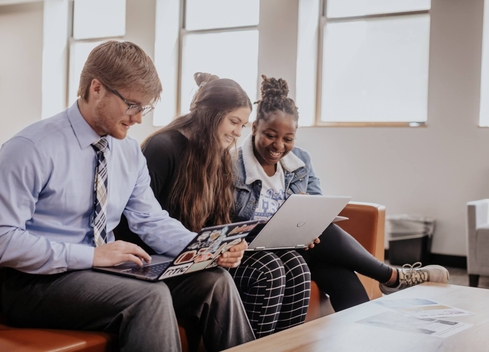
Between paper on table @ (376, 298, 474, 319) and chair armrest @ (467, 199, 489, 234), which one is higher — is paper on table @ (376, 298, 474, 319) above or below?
below

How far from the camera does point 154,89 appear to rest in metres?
1.69

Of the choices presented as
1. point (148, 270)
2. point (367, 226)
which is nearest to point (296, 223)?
point (148, 270)

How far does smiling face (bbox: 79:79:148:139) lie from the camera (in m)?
1.63

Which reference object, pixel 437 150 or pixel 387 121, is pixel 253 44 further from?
pixel 437 150

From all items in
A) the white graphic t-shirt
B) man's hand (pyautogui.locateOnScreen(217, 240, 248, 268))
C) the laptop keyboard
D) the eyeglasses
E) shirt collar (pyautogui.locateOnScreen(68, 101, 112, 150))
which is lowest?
the laptop keyboard

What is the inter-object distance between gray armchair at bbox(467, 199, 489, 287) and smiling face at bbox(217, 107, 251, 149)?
2.50 m

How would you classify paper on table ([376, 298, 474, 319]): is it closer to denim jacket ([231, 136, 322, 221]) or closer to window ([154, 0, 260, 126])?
denim jacket ([231, 136, 322, 221])

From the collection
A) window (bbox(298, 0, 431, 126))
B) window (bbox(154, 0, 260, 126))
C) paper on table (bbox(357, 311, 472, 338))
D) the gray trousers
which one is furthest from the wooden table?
window (bbox(154, 0, 260, 126))

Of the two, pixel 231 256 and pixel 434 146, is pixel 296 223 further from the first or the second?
pixel 434 146

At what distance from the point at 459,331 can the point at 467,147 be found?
152 inches

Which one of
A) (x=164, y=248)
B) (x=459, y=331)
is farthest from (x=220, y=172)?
(x=459, y=331)

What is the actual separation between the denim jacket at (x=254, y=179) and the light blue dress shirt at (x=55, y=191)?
595mm

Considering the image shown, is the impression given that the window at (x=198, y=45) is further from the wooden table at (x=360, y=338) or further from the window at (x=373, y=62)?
the wooden table at (x=360, y=338)

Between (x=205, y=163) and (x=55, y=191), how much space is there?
68 cm
